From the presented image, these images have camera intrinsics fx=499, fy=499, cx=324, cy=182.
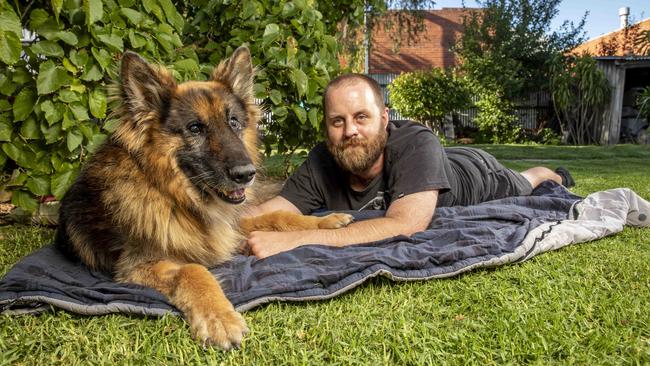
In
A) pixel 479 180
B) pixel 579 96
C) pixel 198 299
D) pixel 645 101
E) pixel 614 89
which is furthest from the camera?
pixel 579 96

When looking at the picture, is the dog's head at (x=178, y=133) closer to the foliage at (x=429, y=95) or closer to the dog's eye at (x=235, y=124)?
the dog's eye at (x=235, y=124)

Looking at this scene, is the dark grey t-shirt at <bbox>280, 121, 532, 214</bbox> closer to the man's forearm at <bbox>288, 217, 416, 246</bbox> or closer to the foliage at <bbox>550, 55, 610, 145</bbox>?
the man's forearm at <bbox>288, 217, 416, 246</bbox>

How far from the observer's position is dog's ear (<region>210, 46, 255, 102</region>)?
338 centimetres

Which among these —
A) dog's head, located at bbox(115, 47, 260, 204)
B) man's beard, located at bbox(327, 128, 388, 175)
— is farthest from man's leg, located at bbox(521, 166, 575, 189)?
dog's head, located at bbox(115, 47, 260, 204)

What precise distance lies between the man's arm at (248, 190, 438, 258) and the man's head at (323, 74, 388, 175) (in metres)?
0.58

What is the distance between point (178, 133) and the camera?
2.99m

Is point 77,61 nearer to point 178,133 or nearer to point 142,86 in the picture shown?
point 142,86

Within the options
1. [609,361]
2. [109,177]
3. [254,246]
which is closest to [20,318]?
[109,177]

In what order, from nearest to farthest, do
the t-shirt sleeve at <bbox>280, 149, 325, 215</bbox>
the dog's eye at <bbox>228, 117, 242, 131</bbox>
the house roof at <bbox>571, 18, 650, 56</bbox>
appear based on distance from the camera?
the dog's eye at <bbox>228, 117, 242, 131</bbox>, the t-shirt sleeve at <bbox>280, 149, 325, 215</bbox>, the house roof at <bbox>571, 18, 650, 56</bbox>

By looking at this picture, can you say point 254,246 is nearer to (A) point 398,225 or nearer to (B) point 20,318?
(A) point 398,225

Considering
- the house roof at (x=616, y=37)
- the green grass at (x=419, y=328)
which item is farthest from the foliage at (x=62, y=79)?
the house roof at (x=616, y=37)

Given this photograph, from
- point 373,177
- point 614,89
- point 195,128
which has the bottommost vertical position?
point 373,177

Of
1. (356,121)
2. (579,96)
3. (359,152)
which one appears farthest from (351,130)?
(579,96)

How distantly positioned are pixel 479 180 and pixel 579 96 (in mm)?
15284
